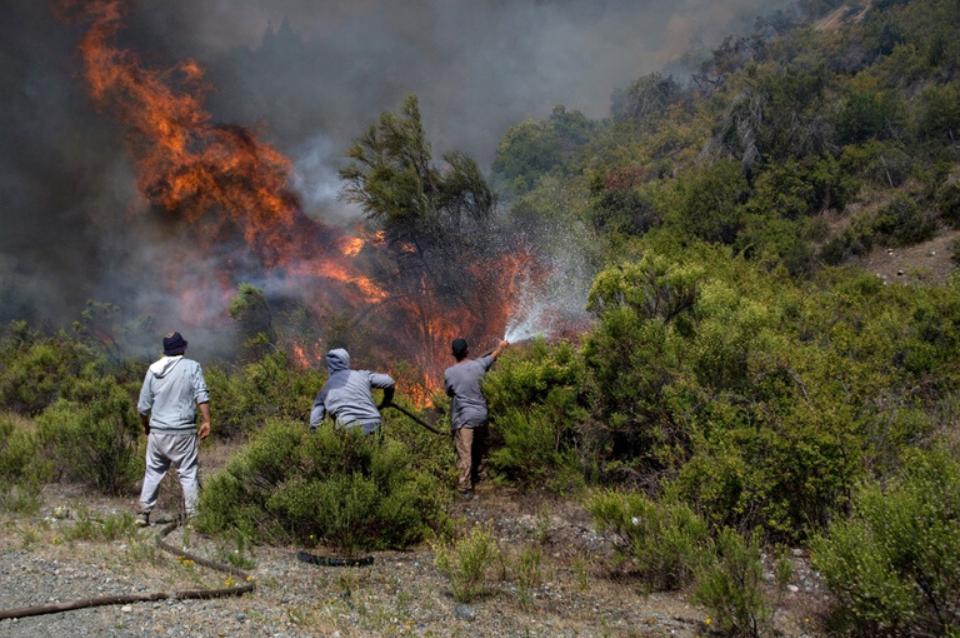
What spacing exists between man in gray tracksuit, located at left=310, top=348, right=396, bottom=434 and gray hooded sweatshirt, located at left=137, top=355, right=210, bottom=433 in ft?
3.61

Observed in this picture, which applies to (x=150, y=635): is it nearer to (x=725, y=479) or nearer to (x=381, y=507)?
(x=381, y=507)

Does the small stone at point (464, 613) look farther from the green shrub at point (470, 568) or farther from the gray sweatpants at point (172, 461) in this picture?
the gray sweatpants at point (172, 461)

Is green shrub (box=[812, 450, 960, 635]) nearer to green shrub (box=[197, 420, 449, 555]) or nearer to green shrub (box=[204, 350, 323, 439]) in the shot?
green shrub (box=[197, 420, 449, 555])

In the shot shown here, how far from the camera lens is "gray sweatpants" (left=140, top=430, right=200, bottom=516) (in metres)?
5.80

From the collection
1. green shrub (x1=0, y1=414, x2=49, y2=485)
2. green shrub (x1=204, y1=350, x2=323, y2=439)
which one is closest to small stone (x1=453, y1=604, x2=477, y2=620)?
green shrub (x1=0, y1=414, x2=49, y2=485)

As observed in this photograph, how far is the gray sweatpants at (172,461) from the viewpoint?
5.80 meters

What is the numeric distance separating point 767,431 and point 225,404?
862 centimetres

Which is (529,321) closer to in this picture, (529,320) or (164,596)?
(529,320)

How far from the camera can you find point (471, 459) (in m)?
7.46

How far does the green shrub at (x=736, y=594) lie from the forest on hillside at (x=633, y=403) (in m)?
0.02

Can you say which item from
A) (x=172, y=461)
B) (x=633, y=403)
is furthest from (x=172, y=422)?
(x=633, y=403)

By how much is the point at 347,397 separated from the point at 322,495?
1.28 metres

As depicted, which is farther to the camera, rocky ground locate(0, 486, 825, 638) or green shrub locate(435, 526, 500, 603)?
green shrub locate(435, 526, 500, 603)

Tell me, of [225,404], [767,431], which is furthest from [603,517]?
[225,404]
